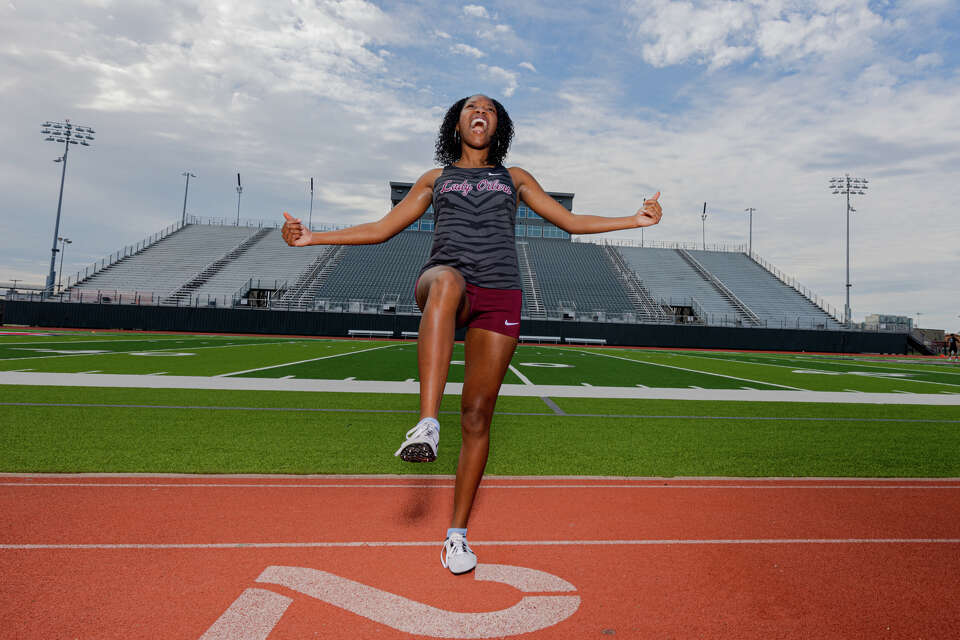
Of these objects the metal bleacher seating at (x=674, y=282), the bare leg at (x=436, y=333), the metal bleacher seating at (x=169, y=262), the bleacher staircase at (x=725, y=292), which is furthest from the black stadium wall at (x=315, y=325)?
the bare leg at (x=436, y=333)

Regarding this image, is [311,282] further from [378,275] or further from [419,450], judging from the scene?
[419,450]

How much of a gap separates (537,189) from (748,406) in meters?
8.01

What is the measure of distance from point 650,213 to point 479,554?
202cm

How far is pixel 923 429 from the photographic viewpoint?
7930 mm

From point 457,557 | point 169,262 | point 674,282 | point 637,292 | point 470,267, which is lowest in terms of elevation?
Answer: point 457,557

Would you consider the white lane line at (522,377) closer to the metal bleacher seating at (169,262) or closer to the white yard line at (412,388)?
the white yard line at (412,388)

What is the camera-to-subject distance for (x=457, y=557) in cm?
276

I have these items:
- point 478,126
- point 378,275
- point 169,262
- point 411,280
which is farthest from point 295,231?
point 169,262

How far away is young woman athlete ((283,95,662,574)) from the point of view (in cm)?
254

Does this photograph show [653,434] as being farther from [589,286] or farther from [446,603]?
[589,286]

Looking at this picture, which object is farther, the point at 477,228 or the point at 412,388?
the point at 412,388

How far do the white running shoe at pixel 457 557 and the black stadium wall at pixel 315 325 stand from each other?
31604 mm

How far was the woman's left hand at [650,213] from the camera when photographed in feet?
10.7

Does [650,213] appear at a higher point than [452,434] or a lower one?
higher
